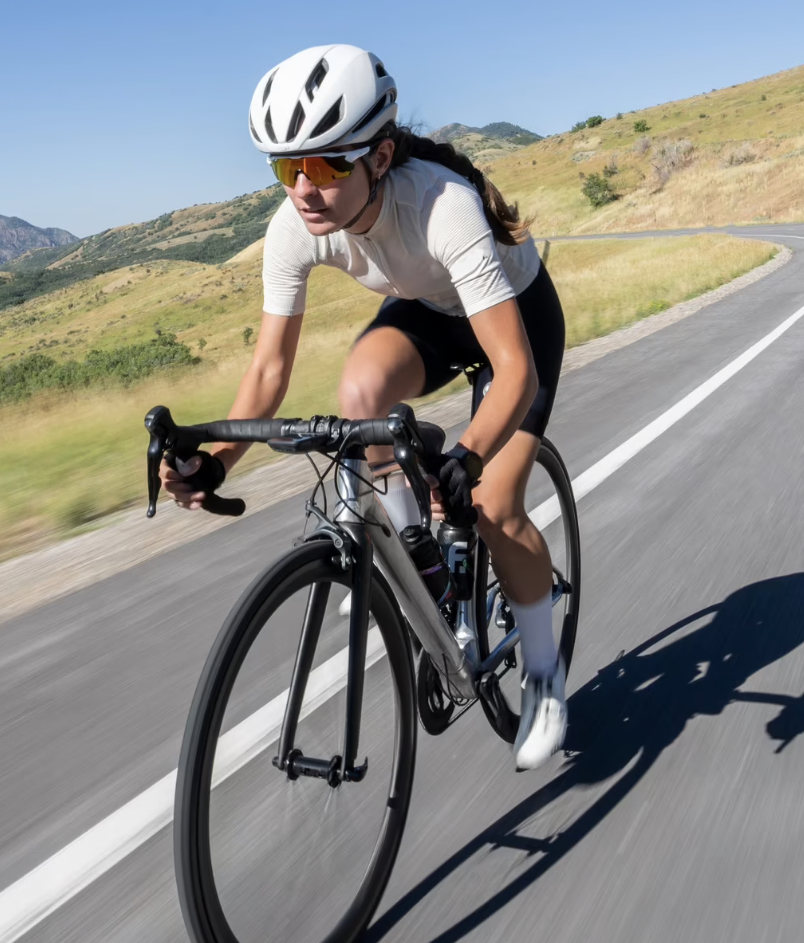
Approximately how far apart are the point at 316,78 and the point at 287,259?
2.00ft

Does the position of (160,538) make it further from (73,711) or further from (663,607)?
(663,607)

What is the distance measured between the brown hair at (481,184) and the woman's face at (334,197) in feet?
0.95

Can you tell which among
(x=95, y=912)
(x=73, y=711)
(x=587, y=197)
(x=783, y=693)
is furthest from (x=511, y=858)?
(x=587, y=197)

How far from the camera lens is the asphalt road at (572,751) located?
2.48 meters

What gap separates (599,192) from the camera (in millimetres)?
75125

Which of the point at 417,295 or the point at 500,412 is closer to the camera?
the point at 500,412

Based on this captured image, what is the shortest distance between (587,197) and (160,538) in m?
76.7

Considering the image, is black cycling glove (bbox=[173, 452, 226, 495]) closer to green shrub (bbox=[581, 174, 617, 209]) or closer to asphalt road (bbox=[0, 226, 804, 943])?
asphalt road (bbox=[0, 226, 804, 943])

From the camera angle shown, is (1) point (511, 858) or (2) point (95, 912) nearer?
(2) point (95, 912)

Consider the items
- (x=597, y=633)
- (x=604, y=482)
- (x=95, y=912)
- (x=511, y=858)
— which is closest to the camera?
(x=95, y=912)

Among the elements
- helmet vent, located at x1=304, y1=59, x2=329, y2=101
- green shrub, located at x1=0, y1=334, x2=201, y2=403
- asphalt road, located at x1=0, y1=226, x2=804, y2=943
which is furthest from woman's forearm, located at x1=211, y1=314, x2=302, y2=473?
green shrub, located at x1=0, y1=334, x2=201, y2=403

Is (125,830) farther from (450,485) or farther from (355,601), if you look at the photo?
A: (450,485)

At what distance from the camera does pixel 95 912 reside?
2.52 m

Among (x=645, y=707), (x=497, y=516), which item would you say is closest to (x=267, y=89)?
(x=497, y=516)
